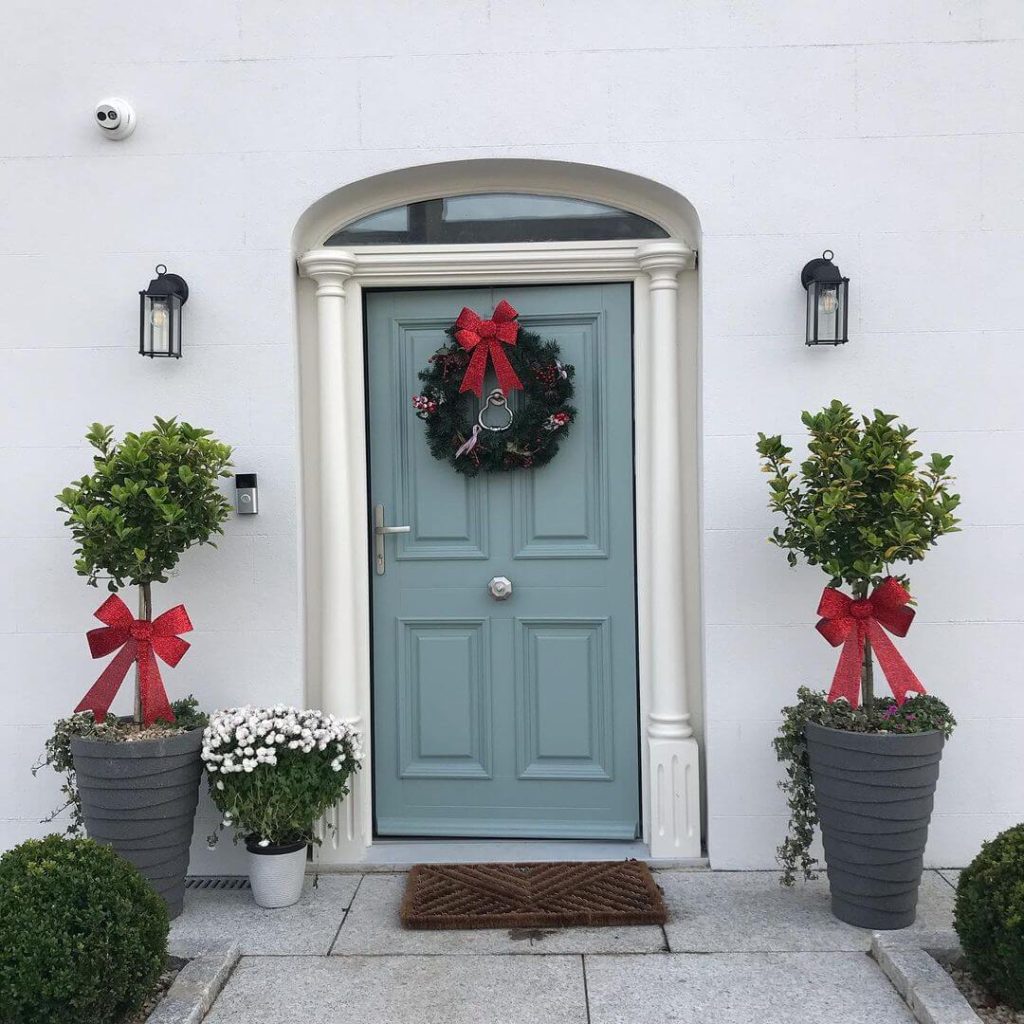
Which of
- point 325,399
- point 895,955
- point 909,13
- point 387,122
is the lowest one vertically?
point 895,955

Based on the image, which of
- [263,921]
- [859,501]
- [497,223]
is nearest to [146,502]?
[263,921]

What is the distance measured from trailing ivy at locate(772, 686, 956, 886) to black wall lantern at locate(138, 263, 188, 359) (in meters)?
2.58

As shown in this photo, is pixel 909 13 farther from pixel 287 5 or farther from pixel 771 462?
pixel 287 5

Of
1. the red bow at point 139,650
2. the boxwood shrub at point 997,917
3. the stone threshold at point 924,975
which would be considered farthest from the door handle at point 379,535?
the boxwood shrub at point 997,917

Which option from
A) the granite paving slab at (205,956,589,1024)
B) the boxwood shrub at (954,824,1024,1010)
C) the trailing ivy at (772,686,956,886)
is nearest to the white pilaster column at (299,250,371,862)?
the granite paving slab at (205,956,589,1024)

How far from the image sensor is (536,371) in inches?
162

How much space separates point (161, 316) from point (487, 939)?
8.03 feet

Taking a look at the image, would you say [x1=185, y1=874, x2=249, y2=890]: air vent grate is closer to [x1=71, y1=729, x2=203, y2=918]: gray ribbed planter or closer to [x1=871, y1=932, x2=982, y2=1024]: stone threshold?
[x1=71, y1=729, x2=203, y2=918]: gray ribbed planter

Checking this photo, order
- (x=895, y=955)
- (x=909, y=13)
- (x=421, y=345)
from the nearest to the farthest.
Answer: (x=895, y=955) → (x=909, y=13) → (x=421, y=345)

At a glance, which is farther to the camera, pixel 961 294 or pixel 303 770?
pixel 961 294

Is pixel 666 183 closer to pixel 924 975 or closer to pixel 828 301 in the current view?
pixel 828 301

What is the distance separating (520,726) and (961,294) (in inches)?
91.3

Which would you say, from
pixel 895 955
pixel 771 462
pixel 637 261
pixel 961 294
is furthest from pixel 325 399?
pixel 895 955

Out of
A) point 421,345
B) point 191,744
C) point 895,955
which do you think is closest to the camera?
point 895,955
